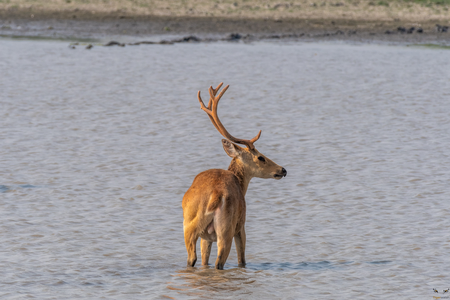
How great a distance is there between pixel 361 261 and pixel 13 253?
11.0 ft

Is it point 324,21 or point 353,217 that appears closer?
point 353,217

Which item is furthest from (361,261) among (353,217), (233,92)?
(233,92)

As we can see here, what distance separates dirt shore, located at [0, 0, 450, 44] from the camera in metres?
29.2

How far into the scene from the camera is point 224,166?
1060cm

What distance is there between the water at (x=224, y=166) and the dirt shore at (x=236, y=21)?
29.9ft

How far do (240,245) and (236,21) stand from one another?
24987mm

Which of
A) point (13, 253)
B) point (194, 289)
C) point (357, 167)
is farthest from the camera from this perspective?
point (357, 167)

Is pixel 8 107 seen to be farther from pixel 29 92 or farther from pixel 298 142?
pixel 298 142

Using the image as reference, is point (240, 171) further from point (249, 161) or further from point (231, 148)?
point (231, 148)

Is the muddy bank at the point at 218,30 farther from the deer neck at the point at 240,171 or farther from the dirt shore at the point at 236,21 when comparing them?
the deer neck at the point at 240,171

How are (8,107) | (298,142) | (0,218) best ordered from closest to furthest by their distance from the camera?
(0,218)
(298,142)
(8,107)

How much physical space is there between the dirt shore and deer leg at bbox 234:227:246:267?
22488mm

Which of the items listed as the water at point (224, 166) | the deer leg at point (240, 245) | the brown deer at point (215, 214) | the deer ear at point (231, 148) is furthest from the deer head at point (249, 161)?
the water at point (224, 166)

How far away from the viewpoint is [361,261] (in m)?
7.08
